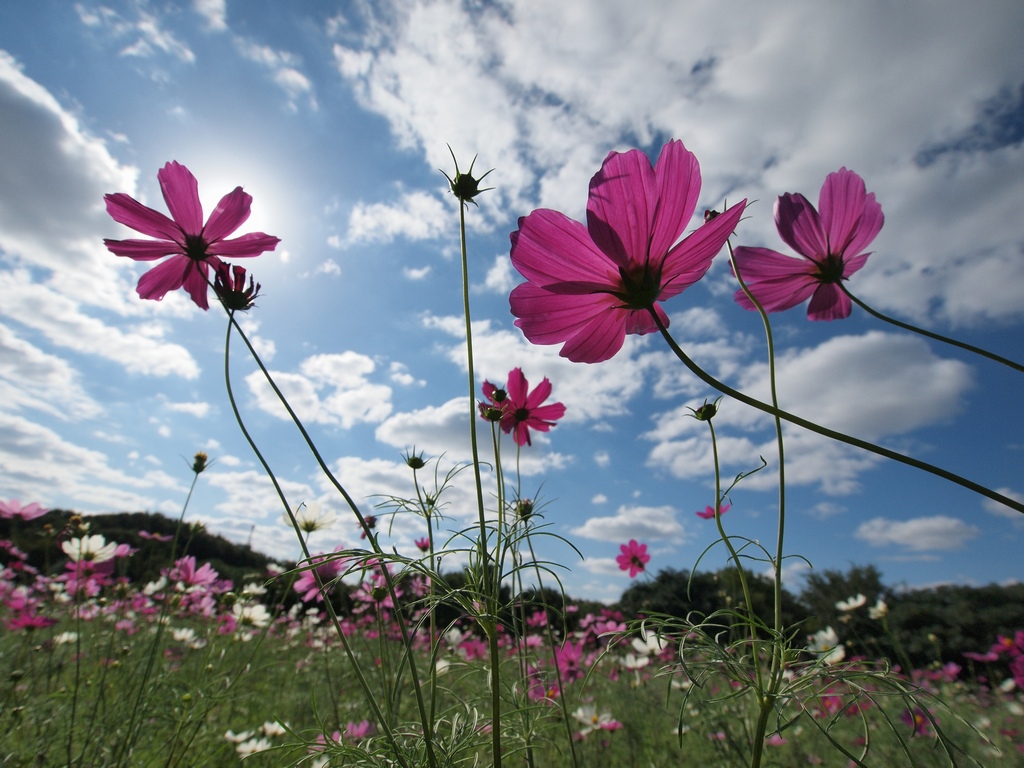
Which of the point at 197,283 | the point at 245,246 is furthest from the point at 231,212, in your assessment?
the point at 197,283

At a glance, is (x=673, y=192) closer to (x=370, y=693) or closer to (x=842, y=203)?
(x=842, y=203)

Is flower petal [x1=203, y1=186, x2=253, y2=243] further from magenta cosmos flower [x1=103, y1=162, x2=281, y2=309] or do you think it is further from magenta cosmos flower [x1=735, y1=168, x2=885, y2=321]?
magenta cosmos flower [x1=735, y1=168, x2=885, y2=321]

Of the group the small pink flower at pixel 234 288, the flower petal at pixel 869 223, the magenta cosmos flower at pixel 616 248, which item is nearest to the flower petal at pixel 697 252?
the magenta cosmos flower at pixel 616 248

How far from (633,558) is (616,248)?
2.33 meters

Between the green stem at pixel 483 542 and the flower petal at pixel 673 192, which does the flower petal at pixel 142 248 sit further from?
the flower petal at pixel 673 192

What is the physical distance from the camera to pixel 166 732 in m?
1.85

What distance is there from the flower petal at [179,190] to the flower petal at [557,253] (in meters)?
0.62

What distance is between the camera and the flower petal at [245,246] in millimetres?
936

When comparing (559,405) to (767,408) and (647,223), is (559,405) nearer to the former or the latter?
(647,223)

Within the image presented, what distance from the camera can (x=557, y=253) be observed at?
0.58 meters

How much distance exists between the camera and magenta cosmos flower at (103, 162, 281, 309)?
0.86m

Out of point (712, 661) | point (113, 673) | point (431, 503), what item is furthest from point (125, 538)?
point (712, 661)

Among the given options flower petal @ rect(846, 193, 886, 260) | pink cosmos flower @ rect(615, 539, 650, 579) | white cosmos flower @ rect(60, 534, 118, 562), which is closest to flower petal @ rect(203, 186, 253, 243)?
flower petal @ rect(846, 193, 886, 260)

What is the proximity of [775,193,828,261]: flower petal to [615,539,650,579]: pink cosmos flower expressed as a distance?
6.97 feet
